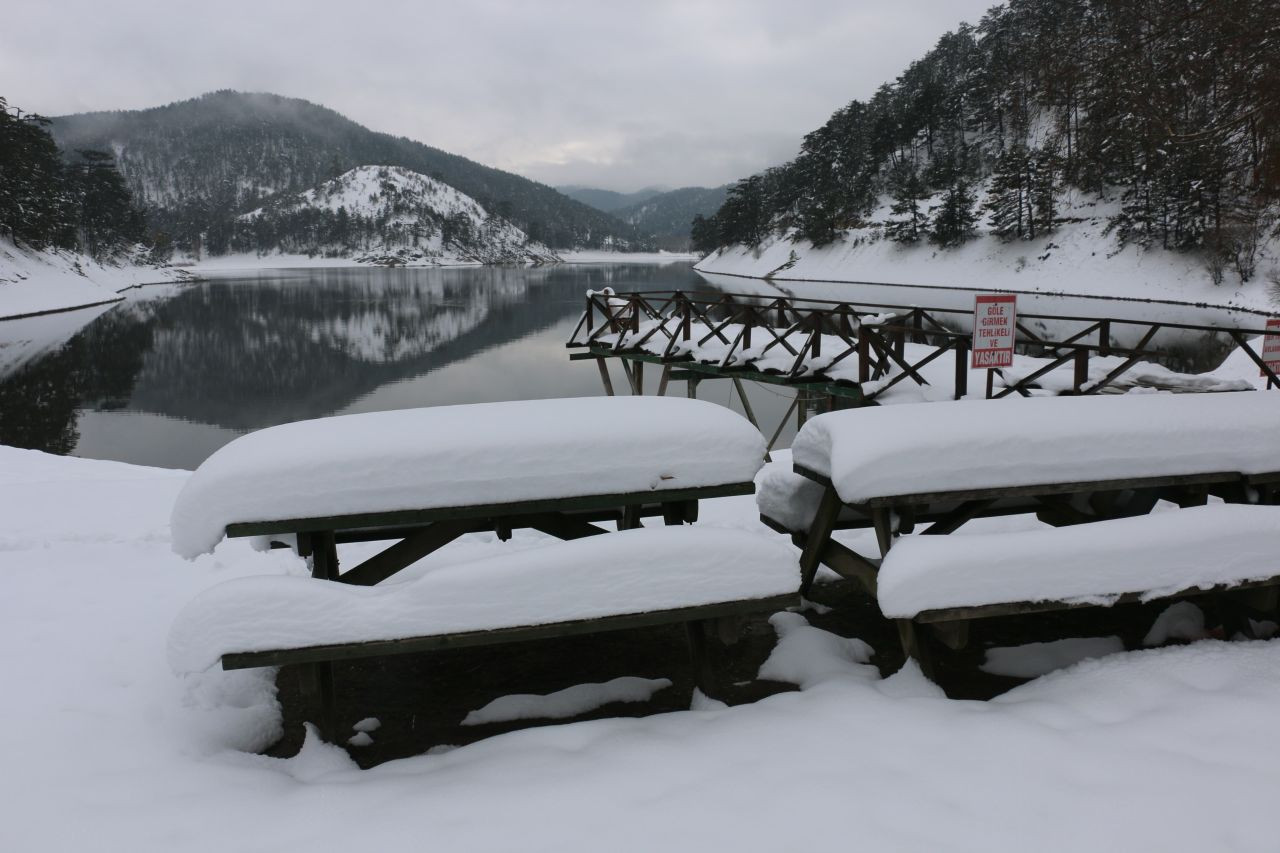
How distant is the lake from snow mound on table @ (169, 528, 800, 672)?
67.8ft

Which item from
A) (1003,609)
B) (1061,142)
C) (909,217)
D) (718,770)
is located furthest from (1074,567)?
(909,217)

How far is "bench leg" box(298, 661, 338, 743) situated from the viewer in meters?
3.77

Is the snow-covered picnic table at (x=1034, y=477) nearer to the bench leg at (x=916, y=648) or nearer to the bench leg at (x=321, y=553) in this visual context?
the bench leg at (x=916, y=648)

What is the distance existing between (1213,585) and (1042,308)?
1904 inches

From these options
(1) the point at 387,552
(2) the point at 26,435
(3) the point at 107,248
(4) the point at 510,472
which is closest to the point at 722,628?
(4) the point at 510,472

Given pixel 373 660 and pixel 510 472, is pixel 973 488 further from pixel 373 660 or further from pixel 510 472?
pixel 373 660

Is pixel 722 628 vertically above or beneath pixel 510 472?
beneath

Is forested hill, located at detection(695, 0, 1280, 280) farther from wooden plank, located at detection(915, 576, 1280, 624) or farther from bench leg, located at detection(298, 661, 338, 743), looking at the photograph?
bench leg, located at detection(298, 661, 338, 743)

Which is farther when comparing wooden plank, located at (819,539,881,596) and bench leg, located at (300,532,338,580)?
wooden plank, located at (819,539,881,596)

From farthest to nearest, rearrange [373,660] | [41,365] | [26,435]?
[41,365] → [26,435] → [373,660]

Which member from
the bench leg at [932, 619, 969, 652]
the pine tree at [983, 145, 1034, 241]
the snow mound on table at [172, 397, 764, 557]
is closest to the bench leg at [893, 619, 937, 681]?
the bench leg at [932, 619, 969, 652]

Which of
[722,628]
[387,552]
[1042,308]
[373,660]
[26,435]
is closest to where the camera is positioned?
[722,628]

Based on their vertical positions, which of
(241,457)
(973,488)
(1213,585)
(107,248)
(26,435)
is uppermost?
(107,248)

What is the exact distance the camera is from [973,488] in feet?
14.0
